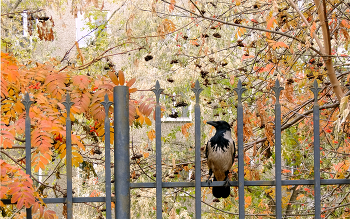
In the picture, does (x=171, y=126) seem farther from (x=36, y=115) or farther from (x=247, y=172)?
(x=36, y=115)

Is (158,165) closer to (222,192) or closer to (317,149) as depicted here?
(222,192)

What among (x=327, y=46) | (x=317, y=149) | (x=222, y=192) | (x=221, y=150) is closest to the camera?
(x=317, y=149)

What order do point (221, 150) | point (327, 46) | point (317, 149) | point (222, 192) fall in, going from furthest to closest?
point (327, 46), point (221, 150), point (222, 192), point (317, 149)

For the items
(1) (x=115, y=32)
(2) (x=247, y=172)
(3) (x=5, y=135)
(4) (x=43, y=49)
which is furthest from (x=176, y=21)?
(3) (x=5, y=135)

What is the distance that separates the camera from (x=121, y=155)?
7.29ft

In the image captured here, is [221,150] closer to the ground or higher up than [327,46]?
closer to the ground

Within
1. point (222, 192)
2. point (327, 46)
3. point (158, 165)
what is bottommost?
point (222, 192)

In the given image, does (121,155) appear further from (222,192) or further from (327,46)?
(327,46)

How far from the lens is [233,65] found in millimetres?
10148

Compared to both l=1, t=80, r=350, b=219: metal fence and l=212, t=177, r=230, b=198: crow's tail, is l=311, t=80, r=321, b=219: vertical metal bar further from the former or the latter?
l=212, t=177, r=230, b=198: crow's tail

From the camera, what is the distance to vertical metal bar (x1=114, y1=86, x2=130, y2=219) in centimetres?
220

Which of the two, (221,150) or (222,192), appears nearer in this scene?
(222,192)

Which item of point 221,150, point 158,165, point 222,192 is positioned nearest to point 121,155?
point 158,165

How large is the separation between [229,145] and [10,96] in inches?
71.3
